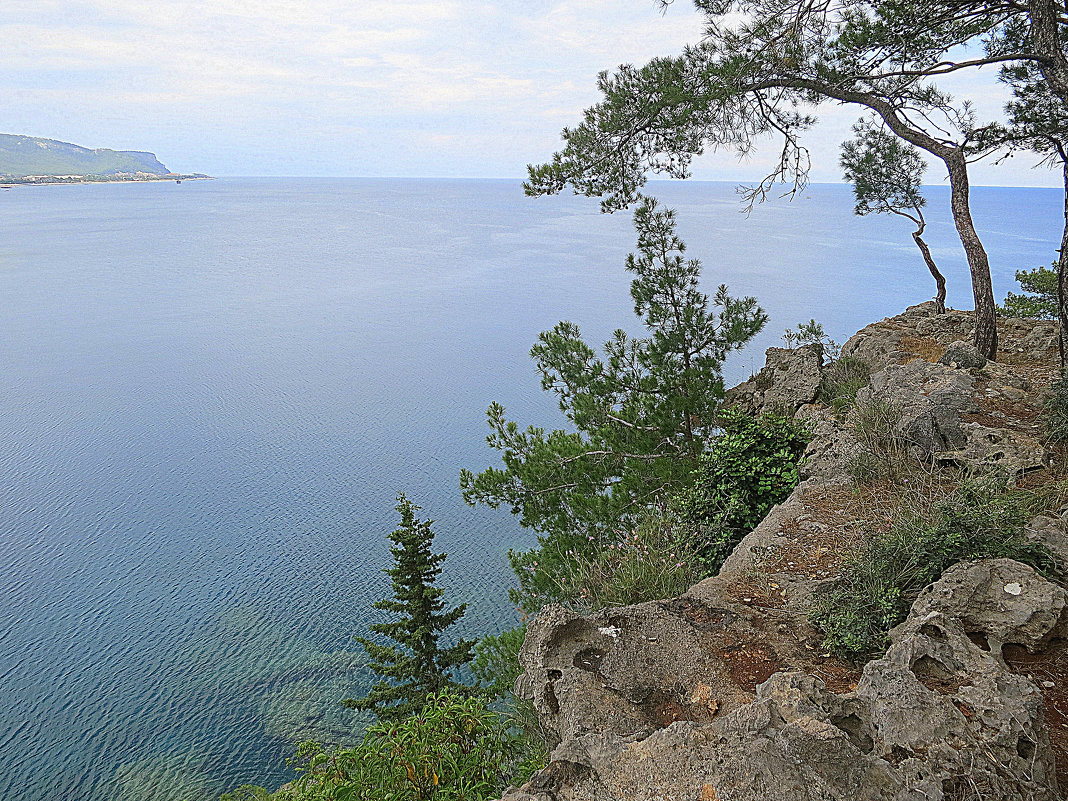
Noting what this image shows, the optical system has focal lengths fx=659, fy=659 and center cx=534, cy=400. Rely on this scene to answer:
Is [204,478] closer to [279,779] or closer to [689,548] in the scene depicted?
[279,779]

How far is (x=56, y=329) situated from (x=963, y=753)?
59.1 meters

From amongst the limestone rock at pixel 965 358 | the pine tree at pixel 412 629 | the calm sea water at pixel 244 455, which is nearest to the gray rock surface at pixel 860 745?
the limestone rock at pixel 965 358

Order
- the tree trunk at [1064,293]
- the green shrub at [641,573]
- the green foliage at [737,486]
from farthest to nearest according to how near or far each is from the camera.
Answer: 1. the tree trunk at [1064,293]
2. the green foliage at [737,486]
3. the green shrub at [641,573]

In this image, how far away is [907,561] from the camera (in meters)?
4.22

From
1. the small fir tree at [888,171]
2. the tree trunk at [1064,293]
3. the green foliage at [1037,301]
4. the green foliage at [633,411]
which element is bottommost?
the green foliage at [633,411]

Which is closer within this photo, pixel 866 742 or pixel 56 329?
pixel 866 742

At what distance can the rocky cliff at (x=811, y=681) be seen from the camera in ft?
8.53

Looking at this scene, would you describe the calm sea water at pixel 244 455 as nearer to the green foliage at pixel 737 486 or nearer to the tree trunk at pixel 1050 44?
the green foliage at pixel 737 486

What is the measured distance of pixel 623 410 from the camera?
1120 cm

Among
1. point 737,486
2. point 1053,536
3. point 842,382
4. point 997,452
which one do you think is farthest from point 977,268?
point 1053,536

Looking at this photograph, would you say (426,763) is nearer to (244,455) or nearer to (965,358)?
(965,358)

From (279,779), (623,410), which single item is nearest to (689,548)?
(623,410)

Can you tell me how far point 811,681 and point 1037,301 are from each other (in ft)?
49.0

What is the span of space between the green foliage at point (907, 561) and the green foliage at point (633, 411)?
561 cm
